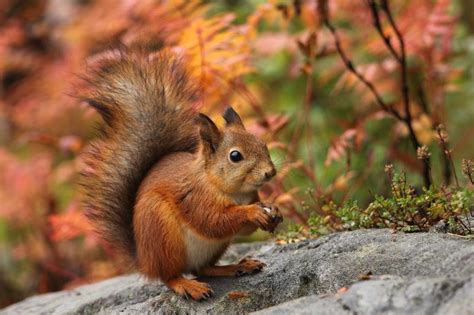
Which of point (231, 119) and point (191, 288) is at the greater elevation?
point (231, 119)

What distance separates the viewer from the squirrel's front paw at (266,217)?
2.59m

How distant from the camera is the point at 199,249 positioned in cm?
284

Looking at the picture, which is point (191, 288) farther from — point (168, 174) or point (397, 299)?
point (397, 299)

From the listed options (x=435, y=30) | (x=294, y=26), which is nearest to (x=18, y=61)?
(x=294, y=26)

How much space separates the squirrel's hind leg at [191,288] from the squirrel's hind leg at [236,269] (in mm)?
145

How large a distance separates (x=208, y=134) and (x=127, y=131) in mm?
477

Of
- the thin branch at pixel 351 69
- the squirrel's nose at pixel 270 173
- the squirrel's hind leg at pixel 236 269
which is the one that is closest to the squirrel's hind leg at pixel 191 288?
the squirrel's hind leg at pixel 236 269

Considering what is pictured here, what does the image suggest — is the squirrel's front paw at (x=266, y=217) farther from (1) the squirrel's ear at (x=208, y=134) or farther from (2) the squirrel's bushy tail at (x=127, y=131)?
(2) the squirrel's bushy tail at (x=127, y=131)

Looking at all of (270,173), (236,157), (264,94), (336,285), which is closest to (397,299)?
(336,285)

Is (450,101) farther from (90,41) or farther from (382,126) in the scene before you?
(90,41)

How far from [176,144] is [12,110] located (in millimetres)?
5069

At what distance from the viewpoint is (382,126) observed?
20.1ft

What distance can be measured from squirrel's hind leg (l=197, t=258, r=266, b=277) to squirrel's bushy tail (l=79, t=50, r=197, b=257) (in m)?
0.37

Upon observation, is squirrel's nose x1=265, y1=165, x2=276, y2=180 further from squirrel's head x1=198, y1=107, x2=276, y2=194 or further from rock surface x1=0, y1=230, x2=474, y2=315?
rock surface x1=0, y1=230, x2=474, y2=315
